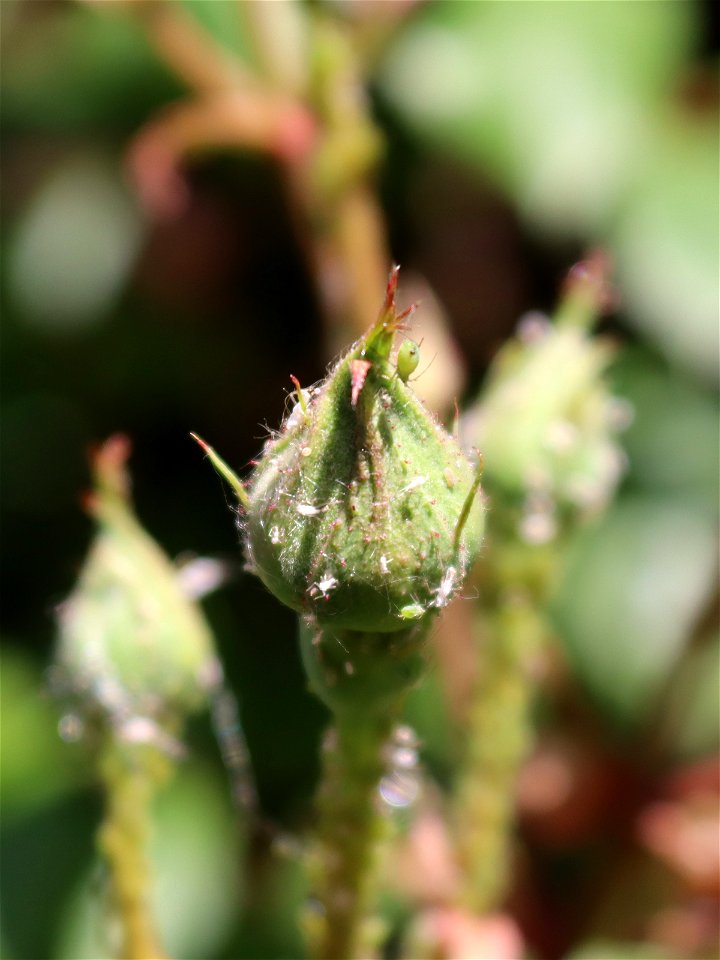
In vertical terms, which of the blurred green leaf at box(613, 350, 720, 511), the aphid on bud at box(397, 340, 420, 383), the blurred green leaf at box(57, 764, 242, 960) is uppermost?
the blurred green leaf at box(613, 350, 720, 511)

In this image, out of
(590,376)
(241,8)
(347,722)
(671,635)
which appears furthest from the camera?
(671,635)

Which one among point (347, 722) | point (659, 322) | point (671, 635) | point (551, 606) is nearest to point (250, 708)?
point (551, 606)

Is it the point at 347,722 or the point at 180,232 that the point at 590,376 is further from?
the point at 180,232

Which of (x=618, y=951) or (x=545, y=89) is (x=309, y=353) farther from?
(x=618, y=951)

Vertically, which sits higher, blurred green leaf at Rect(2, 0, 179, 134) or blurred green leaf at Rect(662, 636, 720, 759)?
blurred green leaf at Rect(2, 0, 179, 134)

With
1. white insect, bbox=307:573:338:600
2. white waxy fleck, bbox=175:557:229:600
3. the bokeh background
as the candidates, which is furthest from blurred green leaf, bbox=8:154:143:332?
white insect, bbox=307:573:338:600

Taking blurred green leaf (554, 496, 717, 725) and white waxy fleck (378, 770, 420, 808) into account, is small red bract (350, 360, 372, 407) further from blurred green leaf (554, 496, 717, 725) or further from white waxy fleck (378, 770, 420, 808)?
blurred green leaf (554, 496, 717, 725)

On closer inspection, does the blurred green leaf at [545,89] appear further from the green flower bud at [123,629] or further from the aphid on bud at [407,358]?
the aphid on bud at [407,358]
